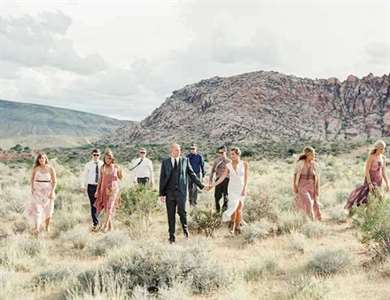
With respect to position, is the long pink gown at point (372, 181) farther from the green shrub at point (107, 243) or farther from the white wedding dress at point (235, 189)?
the green shrub at point (107, 243)

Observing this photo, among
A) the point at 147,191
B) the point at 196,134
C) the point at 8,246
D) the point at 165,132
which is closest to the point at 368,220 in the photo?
the point at 147,191

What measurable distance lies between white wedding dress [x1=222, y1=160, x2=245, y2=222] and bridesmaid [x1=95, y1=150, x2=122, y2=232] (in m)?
2.41

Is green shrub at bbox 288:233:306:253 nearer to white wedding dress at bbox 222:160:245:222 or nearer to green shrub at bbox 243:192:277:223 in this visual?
white wedding dress at bbox 222:160:245:222

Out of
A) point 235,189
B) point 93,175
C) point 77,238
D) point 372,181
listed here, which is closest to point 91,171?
point 93,175

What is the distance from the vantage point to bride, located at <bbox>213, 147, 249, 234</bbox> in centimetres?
1159

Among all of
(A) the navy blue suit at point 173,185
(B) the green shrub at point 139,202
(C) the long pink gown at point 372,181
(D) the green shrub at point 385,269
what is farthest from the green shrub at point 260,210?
(D) the green shrub at point 385,269

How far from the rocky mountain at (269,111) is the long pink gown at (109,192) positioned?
65.9 m

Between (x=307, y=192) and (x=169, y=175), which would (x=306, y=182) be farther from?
(x=169, y=175)

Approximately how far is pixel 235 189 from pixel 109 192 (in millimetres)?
2698

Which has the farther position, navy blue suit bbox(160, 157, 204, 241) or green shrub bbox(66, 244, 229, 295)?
navy blue suit bbox(160, 157, 204, 241)

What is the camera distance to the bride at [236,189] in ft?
38.0

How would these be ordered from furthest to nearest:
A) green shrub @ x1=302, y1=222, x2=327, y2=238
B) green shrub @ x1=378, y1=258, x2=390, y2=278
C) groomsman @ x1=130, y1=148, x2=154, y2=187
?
groomsman @ x1=130, y1=148, x2=154, y2=187, green shrub @ x1=302, y1=222, x2=327, y2=238, green shrub @ x1=378, y1=258, x2=390, y2=278

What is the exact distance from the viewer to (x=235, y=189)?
11688 millimetres

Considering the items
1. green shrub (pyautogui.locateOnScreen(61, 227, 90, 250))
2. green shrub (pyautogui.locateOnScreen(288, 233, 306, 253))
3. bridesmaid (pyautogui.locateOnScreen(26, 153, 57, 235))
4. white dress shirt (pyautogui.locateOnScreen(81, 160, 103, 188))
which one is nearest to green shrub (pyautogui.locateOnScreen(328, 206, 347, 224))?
green shrub (pyautogui.locateOnScreen(288, 233, 306, 253))
